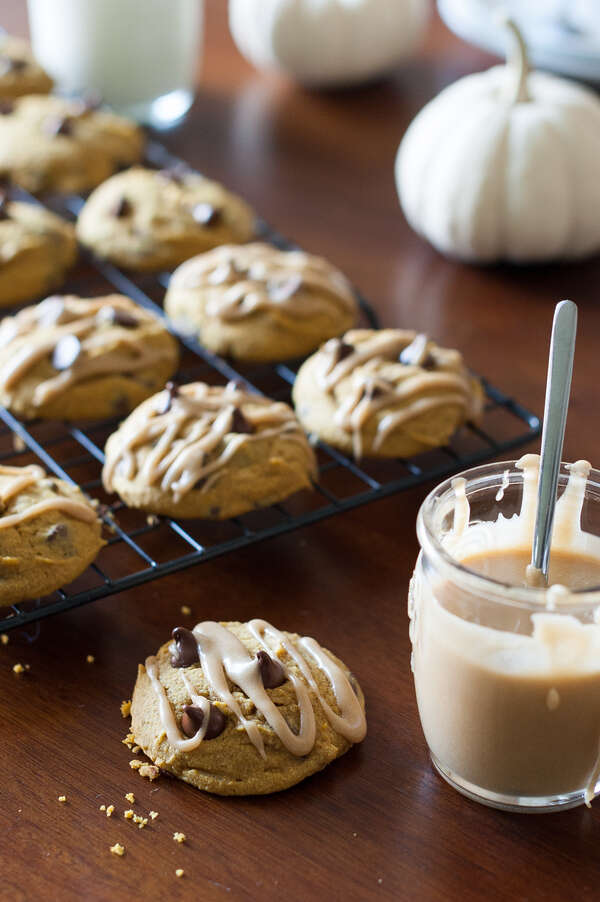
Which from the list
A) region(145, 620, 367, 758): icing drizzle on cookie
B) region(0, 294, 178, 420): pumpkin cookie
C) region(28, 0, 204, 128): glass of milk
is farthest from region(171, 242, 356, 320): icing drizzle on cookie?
region(28, 0, 204, 128): glass of milk

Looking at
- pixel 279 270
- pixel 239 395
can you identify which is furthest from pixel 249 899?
pixel 279 270

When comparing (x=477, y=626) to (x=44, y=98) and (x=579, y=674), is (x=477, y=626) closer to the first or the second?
(x=579, y=674)

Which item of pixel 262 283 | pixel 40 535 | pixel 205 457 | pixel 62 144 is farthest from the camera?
pixel 62 144

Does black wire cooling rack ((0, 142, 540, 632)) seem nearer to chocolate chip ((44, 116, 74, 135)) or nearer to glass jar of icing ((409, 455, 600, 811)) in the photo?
glass jar of icing ((409, 455, 600, 811))

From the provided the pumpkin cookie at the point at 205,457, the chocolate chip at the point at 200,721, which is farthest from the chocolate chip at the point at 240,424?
the chocolate chip at the point at 200,721

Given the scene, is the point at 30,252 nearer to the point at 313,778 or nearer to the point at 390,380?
the point at 390,380

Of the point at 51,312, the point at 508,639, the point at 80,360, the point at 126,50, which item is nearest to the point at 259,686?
the point at 508,639
